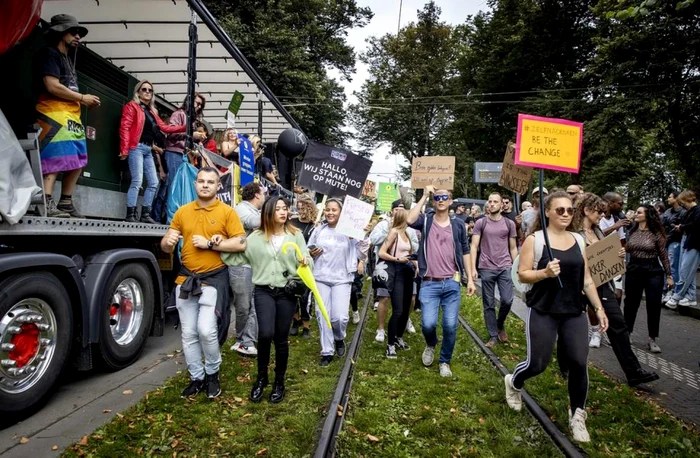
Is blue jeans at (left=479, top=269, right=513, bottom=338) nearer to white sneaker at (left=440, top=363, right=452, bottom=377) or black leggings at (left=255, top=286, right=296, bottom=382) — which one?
white sneaker at (left=440, top=363, right=452, bottom=377)

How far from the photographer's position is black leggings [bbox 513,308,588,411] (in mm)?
3967

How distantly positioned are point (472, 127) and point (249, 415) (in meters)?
31.5

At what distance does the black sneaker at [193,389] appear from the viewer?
4656 millimetres

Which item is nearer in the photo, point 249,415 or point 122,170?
point 249,415

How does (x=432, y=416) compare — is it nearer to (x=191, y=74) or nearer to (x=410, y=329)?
(x=410, y=329)

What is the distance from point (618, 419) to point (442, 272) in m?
2.29

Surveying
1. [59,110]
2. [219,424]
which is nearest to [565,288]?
[219,424]

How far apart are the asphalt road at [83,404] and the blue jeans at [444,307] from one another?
2980 millimetres

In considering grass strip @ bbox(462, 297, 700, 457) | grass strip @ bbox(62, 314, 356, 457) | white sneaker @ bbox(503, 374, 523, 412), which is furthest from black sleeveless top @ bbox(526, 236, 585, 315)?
grass strip @ bbox(62, 314, 356, 457)

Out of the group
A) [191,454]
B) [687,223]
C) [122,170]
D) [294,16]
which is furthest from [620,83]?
[191,454]

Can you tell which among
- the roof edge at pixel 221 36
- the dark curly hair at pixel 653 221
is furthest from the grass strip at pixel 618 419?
the roof edge at pixel 221 36

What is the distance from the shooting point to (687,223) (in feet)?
30.0

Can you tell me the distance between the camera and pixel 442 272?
19.1 ft

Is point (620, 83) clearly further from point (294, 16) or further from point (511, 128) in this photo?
point (294, 16)
